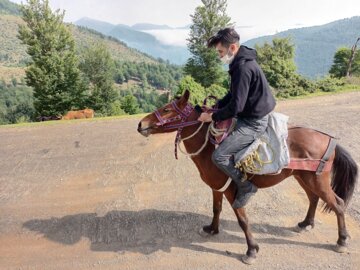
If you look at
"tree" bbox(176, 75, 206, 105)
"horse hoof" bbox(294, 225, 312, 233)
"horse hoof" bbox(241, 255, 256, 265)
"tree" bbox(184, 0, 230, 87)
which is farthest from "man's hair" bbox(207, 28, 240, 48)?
"tree" bbox(184, 0, 230, 87)

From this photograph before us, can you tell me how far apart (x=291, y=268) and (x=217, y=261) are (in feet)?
3.59

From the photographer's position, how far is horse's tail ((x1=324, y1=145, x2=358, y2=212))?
187 inches

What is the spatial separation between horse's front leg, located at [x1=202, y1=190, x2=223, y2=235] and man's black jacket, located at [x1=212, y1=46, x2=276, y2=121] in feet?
5.70

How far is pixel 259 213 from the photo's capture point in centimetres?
585

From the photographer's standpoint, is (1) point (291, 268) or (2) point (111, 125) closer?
(1) point (291, 268)

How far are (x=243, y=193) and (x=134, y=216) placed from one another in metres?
2.50

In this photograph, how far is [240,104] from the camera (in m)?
3.72

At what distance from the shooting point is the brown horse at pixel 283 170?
4.43 metres

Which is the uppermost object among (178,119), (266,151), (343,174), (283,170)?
(178,119)

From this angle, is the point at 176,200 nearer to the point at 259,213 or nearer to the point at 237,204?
the point at 259,213

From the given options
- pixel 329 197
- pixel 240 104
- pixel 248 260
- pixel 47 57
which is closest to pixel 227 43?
pixel 240 104

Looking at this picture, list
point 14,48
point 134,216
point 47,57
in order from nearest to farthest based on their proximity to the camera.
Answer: point 134,216, point 47,57, point 14,48

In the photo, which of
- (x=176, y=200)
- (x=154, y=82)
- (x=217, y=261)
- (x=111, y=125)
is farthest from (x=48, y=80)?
(x=154, y=82)

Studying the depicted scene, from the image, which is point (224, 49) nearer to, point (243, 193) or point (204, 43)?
point (243, 193)
